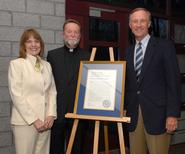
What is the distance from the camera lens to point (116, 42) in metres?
4.70

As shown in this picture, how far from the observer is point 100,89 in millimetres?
2949

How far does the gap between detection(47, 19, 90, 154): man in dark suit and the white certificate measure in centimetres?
15

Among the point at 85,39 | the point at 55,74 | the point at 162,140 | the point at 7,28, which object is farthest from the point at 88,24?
the point at 162,140

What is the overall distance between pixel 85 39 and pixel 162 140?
6.31 feet

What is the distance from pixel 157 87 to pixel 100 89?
48 centimetres

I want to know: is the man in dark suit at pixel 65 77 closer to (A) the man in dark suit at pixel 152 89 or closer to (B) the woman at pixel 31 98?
(B) the woman at pixel 31 98

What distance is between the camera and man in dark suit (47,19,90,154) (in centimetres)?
301

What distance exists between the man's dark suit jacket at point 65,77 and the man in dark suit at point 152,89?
1.63ft

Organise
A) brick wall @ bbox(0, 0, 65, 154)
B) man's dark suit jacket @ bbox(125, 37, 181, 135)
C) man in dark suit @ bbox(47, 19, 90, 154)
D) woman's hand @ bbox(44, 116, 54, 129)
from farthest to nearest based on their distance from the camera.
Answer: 1. brick wall @ bbox(0, 0, 65, 154)
2. man in dark suit @ bbox(47, 19, 90, 154)
3. woman's hand @ bbox(44, 116, 54, 129)
4. man's dark suit jacket @ bbox(125, 37, 181, 135)

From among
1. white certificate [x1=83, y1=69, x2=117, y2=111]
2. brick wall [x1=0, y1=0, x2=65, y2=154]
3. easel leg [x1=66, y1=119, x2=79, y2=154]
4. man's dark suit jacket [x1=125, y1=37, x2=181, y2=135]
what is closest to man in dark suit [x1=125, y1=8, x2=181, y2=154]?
man's dark suit jacket [x1=125, y1=37, x2=181, y2=135]

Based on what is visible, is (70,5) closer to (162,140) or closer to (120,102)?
(120,102)

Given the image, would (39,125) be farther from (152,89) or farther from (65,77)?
(152,89)

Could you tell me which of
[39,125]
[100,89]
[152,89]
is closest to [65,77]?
[100,89]

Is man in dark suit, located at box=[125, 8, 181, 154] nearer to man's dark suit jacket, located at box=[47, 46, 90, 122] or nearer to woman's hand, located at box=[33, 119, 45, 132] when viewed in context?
man's dark suit jacket, located at box=[47, 46, 90, 122]
